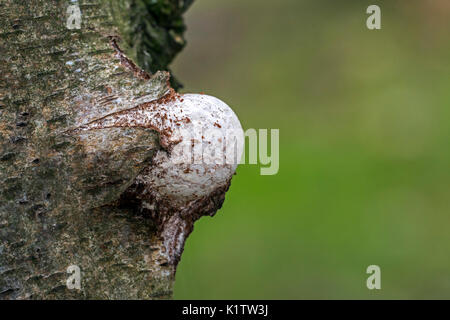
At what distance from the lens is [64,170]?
60 cm

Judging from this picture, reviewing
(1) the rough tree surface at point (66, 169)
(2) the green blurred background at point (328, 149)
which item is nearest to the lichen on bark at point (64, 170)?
(1) the rough tree surface at point (66, 169)

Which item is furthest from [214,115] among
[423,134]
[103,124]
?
[423,134]

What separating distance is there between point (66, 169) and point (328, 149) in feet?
6.72

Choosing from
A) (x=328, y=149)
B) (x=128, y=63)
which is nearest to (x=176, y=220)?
(x=128, y=63)

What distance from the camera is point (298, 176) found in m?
2.43

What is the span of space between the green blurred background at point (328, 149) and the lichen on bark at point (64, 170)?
131cm

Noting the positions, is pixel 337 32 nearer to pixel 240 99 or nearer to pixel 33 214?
pixel 240 99

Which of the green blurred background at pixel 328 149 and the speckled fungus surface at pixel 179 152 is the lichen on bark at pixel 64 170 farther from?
the green blurred background at pixel 328 149

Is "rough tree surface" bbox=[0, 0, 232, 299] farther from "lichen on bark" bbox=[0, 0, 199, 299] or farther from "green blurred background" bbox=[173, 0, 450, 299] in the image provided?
"green blurred background" bbox=[173, 0, 450, 299]

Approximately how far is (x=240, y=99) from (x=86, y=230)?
7.42ft

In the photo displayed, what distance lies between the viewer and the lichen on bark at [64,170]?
23.5 inches

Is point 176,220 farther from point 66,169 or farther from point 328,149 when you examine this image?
point 328,149

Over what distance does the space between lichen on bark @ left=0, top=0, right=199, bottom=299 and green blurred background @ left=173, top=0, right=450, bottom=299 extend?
131cm

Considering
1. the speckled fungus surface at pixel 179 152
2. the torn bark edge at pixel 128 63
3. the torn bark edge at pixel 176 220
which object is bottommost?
the torn bark edge at pixel 176 220
